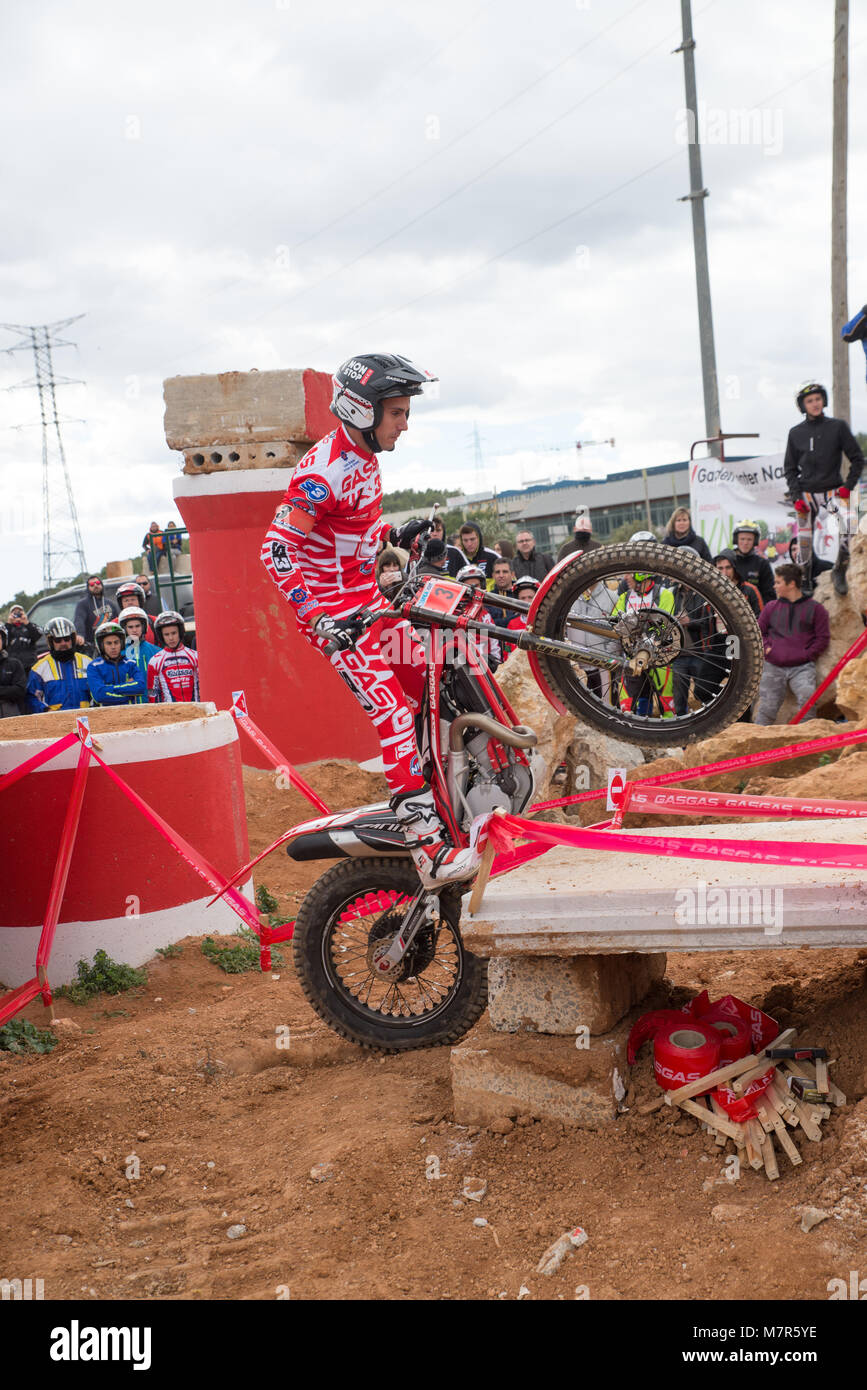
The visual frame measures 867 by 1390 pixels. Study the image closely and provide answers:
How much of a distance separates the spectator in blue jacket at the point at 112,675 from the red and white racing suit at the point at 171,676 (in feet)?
1.47

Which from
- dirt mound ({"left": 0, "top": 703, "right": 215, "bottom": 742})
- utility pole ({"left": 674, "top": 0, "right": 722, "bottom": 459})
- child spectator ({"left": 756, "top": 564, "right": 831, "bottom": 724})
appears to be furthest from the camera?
utility pole ({"left": 674, "top": 0, "right": 722, "bottom": 459})

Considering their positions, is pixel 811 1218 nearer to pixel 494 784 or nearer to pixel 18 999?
pixel 494 784

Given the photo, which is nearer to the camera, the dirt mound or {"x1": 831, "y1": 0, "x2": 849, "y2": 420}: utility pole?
the dirt mound

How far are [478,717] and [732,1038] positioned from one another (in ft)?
5.09

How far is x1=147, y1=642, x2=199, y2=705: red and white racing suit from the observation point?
35.3ft

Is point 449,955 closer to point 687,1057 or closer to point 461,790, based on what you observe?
point 461,790

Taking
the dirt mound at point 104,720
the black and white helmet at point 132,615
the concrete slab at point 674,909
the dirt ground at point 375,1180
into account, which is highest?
the black and white helmet at point 132,615

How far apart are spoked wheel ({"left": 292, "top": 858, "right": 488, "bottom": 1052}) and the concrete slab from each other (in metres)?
0.77

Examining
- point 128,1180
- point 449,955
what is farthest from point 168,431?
point 128,1180

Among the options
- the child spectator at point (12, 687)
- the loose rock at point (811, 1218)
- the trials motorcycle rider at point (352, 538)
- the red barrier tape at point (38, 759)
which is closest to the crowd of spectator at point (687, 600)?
the trials motorcycle rider at point (352, 538)

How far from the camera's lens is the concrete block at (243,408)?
11156 mm

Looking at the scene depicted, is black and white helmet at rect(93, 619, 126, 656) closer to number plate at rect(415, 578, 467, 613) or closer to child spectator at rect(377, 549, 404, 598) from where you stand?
child spectator at rect(377, 549, 404, 598)

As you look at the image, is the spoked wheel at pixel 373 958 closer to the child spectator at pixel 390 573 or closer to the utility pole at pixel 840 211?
the child spectator at pixel 390 573

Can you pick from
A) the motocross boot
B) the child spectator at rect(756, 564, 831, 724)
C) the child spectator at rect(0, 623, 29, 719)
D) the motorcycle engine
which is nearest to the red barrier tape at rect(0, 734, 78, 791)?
the motocross boot
